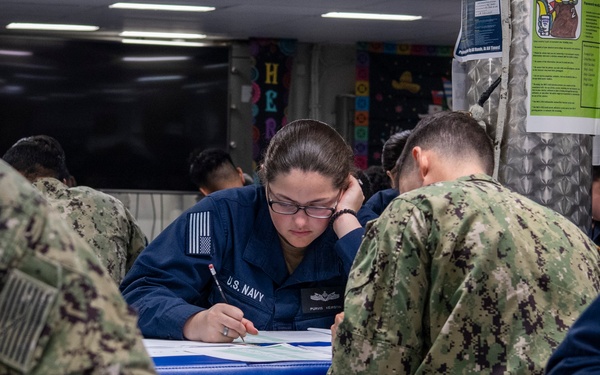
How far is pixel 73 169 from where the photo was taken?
786 cm

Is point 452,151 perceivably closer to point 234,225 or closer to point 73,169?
point 234,225

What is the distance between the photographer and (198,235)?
269 cm

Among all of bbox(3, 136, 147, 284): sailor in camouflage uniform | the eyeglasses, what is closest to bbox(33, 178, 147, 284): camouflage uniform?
bbox(3, 136, 147, 284): sailor in camouflage uniform

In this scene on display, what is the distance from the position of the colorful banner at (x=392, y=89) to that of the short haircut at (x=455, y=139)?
19.5 feet

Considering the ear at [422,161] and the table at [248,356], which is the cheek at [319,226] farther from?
the ear at [422,161]

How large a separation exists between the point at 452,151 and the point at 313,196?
61 cm

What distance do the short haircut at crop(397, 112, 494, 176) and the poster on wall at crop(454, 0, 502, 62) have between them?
28 cm

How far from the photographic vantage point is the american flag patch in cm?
268

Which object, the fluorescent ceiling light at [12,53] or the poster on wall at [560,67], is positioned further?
the fluorescent ceiling light at [12,53]

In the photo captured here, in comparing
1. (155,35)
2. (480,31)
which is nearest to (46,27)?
(155,35)

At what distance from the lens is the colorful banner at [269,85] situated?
7.97 m

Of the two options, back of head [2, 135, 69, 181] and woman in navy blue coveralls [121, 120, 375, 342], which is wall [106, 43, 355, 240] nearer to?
back of head [2, 135, 69, 181]

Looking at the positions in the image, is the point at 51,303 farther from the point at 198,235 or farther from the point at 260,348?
the point at 198,235

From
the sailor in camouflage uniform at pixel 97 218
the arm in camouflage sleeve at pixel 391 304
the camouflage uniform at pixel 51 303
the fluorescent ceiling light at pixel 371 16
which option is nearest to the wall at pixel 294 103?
the fluorescent ceiling light at pixel 371 16
